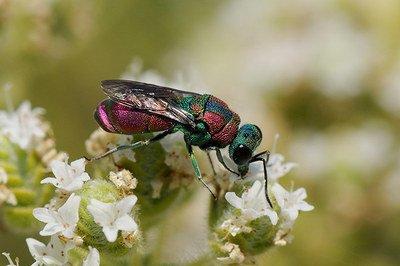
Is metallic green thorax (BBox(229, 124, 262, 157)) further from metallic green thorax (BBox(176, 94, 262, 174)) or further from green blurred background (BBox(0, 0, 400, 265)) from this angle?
green blurred background (BBox(0, 0, 400, 265))

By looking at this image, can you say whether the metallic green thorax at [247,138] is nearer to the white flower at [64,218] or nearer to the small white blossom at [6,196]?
the white flower at [64,218]

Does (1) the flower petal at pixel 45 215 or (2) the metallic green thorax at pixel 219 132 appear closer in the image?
(1) the flower petal at pixel 45 215

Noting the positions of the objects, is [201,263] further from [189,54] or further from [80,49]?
[189,54]

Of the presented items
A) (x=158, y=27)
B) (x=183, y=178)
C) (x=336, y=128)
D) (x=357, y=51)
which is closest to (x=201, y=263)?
(x=183, y=178)

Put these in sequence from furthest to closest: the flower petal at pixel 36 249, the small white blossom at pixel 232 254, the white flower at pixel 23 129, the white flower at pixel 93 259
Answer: the white flower at pixel 23 129 → the small white blossom at pixel 232 254 → the flower petal at pixel 36 249 → the white flower at pixel 93 259

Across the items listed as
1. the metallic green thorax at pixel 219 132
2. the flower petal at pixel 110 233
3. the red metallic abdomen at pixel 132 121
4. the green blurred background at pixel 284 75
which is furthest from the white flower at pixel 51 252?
the green blurred background at pixel 284 75

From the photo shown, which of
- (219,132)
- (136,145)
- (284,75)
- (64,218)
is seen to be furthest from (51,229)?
(284,75)
